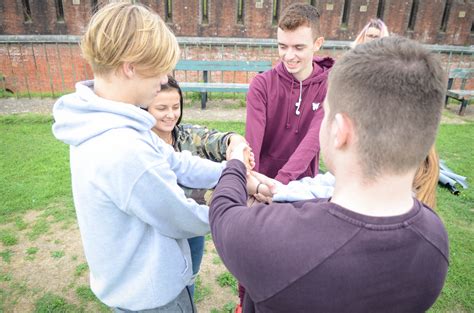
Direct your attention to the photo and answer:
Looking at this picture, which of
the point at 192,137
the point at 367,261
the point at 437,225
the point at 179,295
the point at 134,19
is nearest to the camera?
the point at 367,261

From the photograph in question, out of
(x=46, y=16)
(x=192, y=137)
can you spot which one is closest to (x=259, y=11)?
(x=46, y=16)

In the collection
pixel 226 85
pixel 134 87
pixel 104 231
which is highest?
pixel 134 87

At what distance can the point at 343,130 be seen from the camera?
3.44 feet

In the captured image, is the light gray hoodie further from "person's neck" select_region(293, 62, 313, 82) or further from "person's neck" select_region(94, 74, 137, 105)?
"person's neck" select_region(293, 62, 313, 82)

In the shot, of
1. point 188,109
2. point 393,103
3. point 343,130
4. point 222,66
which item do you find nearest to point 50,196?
point 188,109

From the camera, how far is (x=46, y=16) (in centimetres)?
1856

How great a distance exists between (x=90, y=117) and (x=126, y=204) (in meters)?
0.36

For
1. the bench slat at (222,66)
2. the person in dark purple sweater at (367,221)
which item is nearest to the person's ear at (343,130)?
the person in dark purple sweater at (367,221)

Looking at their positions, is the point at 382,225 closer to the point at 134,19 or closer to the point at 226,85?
the point at 134,19

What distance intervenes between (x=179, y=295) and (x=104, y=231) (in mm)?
568

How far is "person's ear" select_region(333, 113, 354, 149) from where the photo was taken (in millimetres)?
1045

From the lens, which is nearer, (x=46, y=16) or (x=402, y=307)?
(x=402, y=307)

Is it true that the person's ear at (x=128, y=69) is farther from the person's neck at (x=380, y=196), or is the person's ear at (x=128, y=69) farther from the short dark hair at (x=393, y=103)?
the person's neck at (x=380, y=196)

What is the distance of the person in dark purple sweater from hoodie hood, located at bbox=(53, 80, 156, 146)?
62cm
